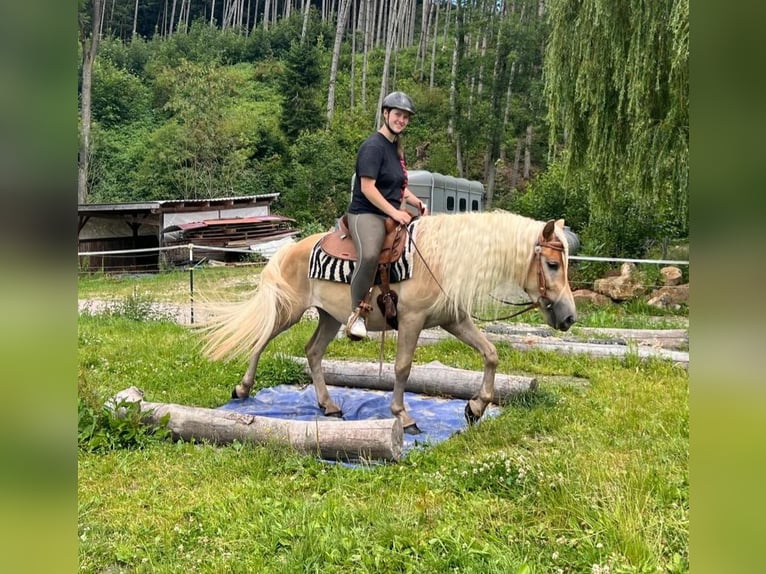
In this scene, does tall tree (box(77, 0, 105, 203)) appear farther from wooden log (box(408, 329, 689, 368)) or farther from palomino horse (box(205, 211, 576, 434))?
palomino horse (box(205, 211, 576, 434))

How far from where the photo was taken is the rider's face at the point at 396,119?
14.5 feet

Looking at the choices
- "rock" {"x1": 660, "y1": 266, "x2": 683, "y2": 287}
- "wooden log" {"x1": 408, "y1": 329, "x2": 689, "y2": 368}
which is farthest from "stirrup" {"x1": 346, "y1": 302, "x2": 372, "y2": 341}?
"rock" {"x1": 660, "y1": 266, "x2": 683, "y2": 287}

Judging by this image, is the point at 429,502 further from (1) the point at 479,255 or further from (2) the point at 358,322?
(1) the point at 479,255

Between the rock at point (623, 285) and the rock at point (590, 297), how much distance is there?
0.11 m

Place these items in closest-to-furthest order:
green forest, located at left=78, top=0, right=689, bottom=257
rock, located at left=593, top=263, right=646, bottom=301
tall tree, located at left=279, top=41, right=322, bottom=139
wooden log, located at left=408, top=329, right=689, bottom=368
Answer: wooden log, located at left=408, top=329, right=689, bottom=368 → green forest, located at left=78, top=0, right=689, bottom=257 → rock, located at left=593, top=263, right=646, bottom=301 → tall tree, located at left=279, top=41, right=322, bottom=139

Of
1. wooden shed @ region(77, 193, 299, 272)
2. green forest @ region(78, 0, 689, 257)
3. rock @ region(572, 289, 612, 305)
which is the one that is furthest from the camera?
wooden shed @ region(77, 193, 299, 272)

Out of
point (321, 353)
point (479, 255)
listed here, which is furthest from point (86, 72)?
point (479, 255)

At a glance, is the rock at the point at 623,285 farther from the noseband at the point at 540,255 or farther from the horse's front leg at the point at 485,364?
the noseband at the point at 540,255

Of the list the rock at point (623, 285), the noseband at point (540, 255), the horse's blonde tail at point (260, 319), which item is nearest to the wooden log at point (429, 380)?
the horse's blonde tail at point (260, 319)

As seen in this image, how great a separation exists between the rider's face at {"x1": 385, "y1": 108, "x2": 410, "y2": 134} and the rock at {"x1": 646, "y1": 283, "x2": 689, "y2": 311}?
8148 millimetres

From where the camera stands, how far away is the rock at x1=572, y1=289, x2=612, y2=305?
37.7 feet
